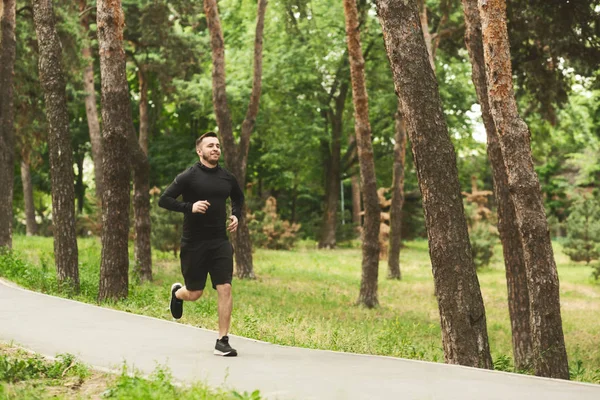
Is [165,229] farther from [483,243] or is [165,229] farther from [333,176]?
[333,176]

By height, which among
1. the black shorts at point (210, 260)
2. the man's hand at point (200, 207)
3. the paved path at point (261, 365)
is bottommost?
the paved path at point (261, 365)

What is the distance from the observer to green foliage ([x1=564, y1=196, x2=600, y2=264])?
111 feet

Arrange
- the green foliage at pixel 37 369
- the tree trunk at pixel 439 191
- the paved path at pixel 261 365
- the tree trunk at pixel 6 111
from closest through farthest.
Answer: the paved path at pixel 261 365, the green foliage at pixel 37 369, the tree trunk at pixel 439 191, the tree trunk at pixel 6 111

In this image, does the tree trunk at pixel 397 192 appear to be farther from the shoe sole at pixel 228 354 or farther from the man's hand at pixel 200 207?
the shoe sole at pixel 228 354

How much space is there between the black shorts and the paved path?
80cm

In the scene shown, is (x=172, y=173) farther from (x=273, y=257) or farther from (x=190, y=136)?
(x=273, y=257)

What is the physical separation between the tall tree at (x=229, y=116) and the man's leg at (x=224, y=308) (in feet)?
42.6

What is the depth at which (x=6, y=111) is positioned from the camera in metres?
19.9

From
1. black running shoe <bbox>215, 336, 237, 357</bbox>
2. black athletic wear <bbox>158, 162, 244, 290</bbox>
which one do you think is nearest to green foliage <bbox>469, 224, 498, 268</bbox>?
black athletic wear <bbox>158, 162, 244, 290</bbox>

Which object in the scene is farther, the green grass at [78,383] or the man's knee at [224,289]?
the man's knee at [224,289]

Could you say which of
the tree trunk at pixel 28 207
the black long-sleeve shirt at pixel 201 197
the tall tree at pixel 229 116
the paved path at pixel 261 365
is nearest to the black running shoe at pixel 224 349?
the paved path at pixel 261 365

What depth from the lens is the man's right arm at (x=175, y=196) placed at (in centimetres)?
841

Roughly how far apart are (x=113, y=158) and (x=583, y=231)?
1017 inches

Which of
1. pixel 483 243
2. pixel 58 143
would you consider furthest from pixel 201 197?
pixel 483 243
